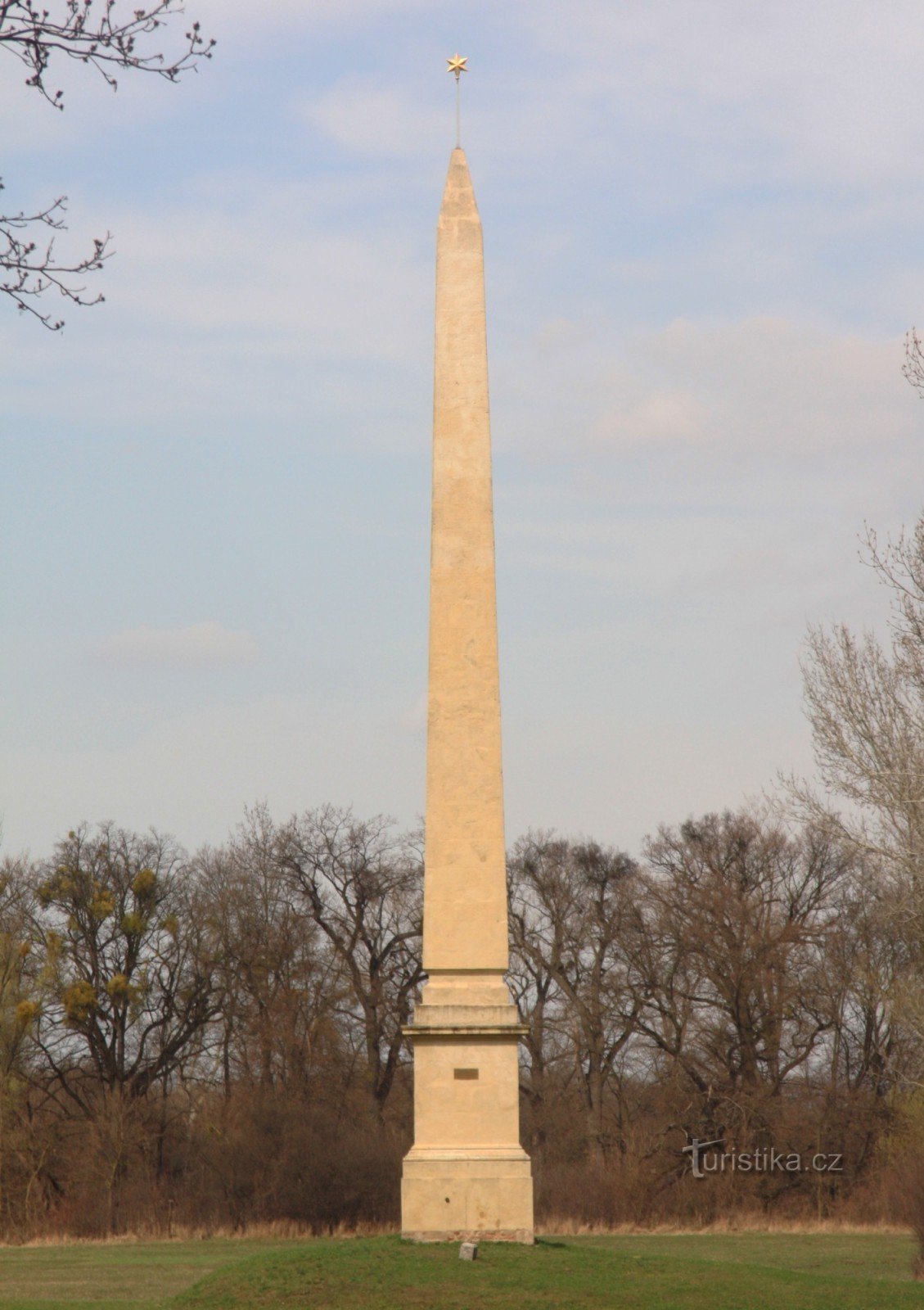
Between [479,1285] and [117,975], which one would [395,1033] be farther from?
[479,1285]

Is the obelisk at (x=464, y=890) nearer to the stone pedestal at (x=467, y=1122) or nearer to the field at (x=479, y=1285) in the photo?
the stone pedestal at (x=467, y=1122)

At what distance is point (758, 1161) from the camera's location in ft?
114

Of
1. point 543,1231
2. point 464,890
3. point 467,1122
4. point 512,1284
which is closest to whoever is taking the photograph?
point 512,1284

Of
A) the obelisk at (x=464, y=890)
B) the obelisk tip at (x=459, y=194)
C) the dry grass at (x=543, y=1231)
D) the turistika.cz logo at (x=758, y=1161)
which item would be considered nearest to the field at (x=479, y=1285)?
the obelisk at (x=464, y=890)

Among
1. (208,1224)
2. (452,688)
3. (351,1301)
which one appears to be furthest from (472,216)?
(208,1224)

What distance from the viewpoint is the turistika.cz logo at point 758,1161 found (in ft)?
114

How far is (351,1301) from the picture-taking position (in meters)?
12.9

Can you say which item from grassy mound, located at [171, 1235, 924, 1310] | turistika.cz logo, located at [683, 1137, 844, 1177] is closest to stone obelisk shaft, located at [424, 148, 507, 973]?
grassy mound, located at [171, 1235, 924, 1310]

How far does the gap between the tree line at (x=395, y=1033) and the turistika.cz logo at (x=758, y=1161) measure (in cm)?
7

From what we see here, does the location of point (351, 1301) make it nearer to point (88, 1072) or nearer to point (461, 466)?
point (461, 466)

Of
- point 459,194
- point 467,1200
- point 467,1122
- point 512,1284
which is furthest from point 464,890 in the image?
point 459,194

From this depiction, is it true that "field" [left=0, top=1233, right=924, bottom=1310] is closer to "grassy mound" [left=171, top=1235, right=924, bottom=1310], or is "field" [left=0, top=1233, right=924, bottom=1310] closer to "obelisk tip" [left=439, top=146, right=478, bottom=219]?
"grassy mound" [left=171, top=1235, right=924, bottom=1310]

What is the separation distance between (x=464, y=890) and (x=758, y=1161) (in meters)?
20.7

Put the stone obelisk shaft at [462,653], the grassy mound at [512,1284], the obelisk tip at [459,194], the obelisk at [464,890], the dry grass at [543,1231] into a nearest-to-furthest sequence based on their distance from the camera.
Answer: the grassy mound at [512,1284] < the obelisk at [464,890] < the stone obelisk shaft at [462,653] < the obelisk tip at [459,194] < the dry grass at [543,1231]
